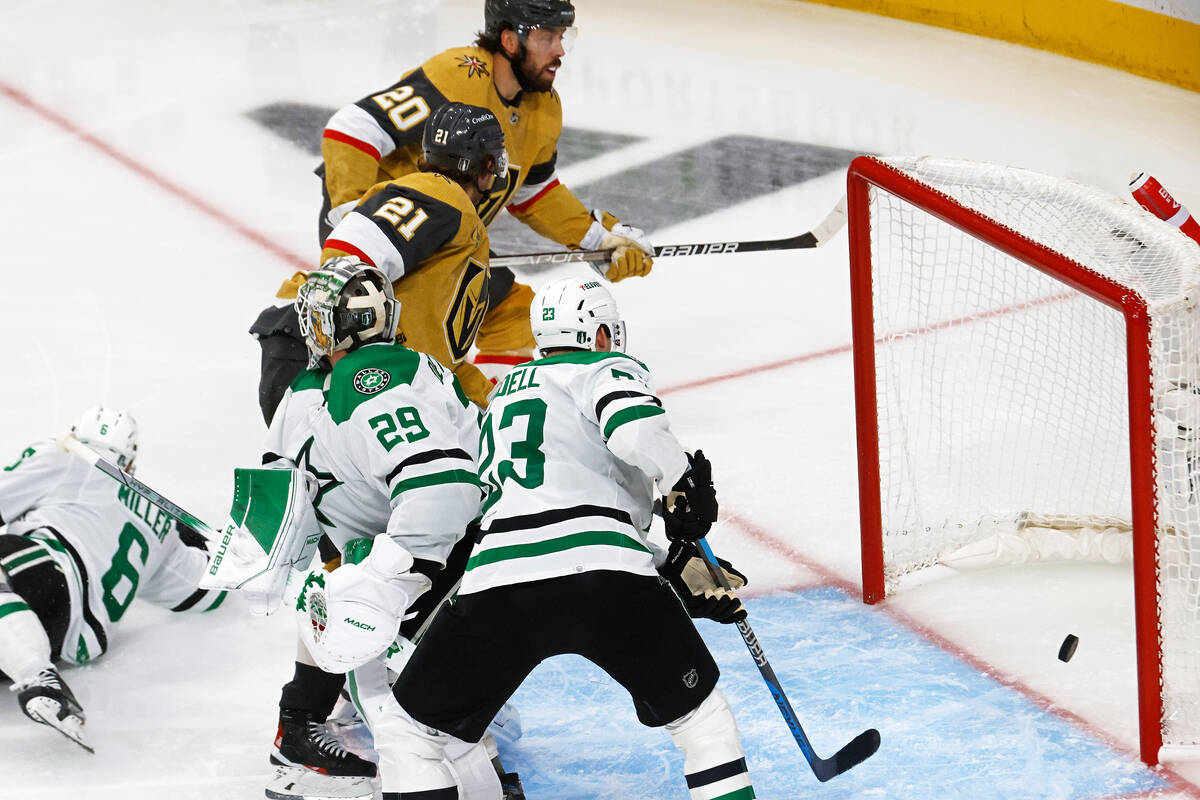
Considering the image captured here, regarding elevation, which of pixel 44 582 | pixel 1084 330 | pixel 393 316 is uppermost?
pixel 393 316

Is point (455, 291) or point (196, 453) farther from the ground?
point (455, 291)

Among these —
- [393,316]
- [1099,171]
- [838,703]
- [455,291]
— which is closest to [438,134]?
[455,291]

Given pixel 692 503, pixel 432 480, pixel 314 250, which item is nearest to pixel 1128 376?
pixel 692 503

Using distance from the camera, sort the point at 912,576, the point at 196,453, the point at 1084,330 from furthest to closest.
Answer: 1. the point at 196,453
2. the point at 1084,330
3. the point at 912,576

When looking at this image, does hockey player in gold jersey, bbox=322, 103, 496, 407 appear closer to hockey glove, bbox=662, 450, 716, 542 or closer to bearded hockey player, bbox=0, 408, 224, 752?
bearded hockey player, bbox=0, 408, 224, 752

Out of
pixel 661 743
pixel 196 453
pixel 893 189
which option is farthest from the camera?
pixel 196 453

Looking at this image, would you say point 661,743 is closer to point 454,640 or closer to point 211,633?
point 454,640

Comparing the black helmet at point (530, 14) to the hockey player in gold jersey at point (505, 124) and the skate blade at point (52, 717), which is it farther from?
the skate blade at point (52, 717)

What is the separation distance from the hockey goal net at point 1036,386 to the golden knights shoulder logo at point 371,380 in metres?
1.15

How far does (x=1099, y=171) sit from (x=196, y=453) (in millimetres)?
3367

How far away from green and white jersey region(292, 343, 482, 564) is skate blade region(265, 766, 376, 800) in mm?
421

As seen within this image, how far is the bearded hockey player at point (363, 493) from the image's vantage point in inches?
99.3

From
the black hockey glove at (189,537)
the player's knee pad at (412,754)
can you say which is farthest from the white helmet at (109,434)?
the player's knee pad at (412,754)

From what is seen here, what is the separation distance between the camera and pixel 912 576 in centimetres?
354
